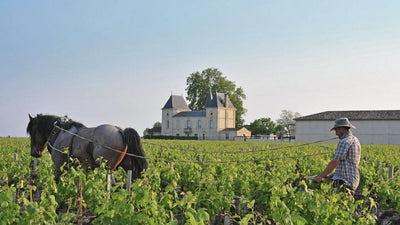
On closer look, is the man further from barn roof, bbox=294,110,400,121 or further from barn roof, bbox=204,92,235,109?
barn roof, bbox=204,92,235,109

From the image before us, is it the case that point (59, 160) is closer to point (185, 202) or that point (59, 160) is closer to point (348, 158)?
point (185, 202)

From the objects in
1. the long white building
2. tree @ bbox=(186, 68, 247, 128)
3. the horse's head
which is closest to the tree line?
tree @ bbox=(186, 68, 247, 128)

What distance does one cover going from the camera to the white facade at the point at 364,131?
44.4m

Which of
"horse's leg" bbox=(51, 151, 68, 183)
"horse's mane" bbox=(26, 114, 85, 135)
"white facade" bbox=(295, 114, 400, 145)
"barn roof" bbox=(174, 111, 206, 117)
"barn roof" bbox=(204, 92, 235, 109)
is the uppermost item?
"barn roof" bbox=(204, 92, 235, 109)

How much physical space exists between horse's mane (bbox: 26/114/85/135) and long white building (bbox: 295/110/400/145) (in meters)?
39.7

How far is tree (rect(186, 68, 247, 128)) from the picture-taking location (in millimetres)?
60062

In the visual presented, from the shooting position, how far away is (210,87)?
60594 mm

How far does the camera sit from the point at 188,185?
6512 millimetres

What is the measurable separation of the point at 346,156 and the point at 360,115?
45829 mm

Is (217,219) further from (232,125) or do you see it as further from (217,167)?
(232,125)

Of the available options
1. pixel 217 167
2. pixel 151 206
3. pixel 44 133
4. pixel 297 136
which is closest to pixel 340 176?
pixel 151 206

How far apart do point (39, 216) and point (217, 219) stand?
213 centimetres

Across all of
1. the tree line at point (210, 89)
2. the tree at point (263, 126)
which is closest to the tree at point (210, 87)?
the tree line at point (210, 89)

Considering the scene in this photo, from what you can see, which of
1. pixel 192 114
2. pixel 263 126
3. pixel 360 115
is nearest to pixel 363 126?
pixel 360 115
